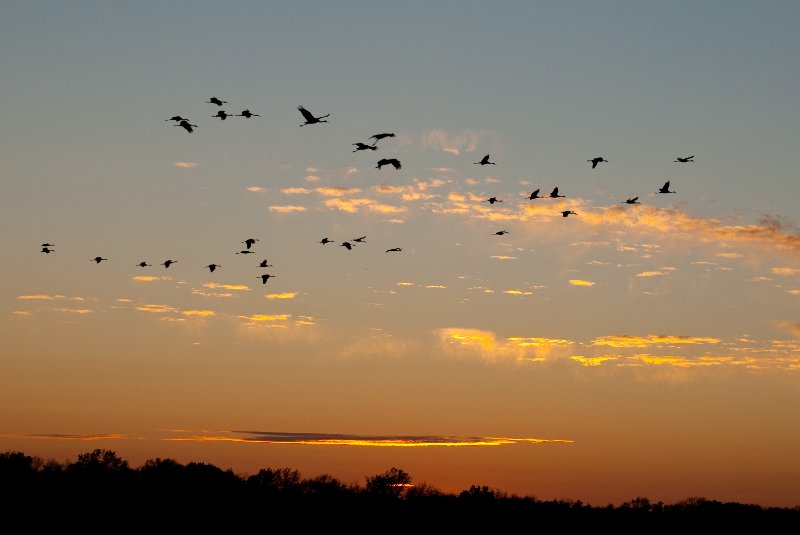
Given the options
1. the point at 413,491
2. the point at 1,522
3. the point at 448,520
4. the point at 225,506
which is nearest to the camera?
the point at 1,522

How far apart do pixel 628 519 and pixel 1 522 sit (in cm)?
8098

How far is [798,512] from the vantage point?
165m

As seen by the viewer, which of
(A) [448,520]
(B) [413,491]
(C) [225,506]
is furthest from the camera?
(B) [413,491]

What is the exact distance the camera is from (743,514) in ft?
513

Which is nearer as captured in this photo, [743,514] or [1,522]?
[1,522]

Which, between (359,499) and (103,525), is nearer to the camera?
(103,525)

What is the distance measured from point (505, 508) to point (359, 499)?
64.0 ft

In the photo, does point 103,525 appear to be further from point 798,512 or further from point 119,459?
point 798,512

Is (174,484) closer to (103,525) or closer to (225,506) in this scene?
(225,506)

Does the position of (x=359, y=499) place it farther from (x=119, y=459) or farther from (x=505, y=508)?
(x=119, y=459)

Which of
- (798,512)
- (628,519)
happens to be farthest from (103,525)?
(798,512)

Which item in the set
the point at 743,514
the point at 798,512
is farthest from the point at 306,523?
the point at 798,512

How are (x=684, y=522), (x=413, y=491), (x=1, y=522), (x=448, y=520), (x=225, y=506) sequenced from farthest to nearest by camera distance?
(x=413, y=491) → (x=684, y=522) → (x=448, y=520) → (x=225, y=506) → (x=1, y=522)

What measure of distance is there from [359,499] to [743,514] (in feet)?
170
